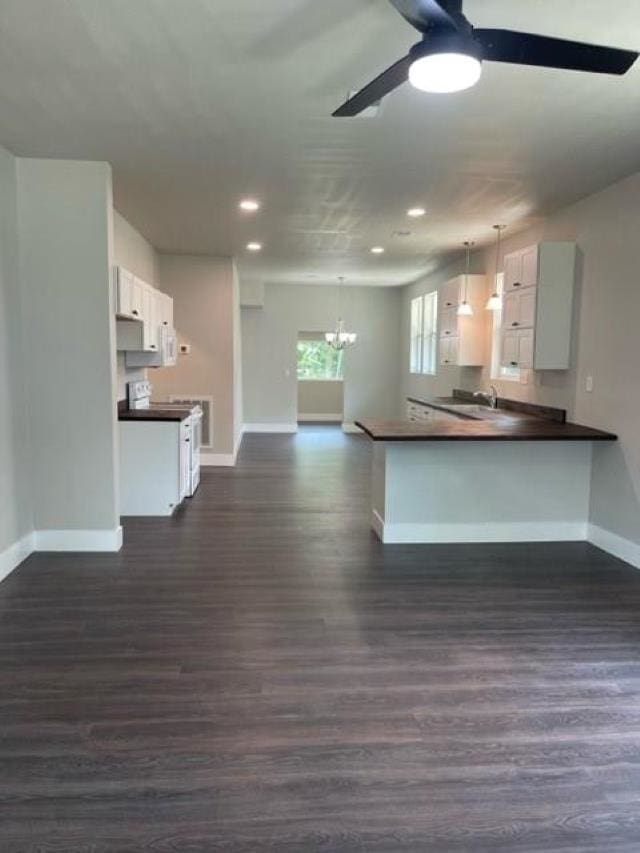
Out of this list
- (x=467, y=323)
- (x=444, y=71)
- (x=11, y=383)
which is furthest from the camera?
(x=467, y=323)

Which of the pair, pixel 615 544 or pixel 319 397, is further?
pixel 319 397

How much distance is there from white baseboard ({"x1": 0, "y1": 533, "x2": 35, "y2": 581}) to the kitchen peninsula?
2607 mm

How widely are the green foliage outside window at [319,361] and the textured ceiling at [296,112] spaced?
770 centimetres

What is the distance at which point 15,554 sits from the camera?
3904mm

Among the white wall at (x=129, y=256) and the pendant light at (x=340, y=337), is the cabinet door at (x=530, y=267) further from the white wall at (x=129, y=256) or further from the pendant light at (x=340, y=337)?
the pendant light at (x=340, y=337)

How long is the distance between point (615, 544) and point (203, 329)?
5.37 m

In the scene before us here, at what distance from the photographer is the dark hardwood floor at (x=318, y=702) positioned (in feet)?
5.91

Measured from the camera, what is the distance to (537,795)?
1.92 m

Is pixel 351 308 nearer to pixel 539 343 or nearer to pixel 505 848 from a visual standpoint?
pixel 539 343

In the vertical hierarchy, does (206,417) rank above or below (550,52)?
below

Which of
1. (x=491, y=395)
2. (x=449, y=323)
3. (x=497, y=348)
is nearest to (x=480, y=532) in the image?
(x=491, y=395)

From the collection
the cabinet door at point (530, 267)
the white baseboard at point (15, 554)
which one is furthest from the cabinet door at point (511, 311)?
the white baseboard at point (15, 554)

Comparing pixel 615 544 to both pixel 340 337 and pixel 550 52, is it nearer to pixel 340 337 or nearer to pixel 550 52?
pixel 550 52

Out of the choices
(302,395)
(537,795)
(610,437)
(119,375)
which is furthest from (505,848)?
(302,395)
